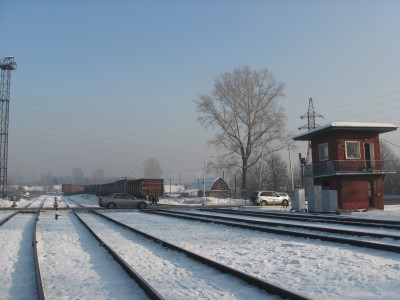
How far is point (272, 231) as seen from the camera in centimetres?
1511

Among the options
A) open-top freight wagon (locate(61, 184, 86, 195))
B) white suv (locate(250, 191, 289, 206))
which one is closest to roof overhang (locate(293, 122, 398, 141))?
white suv (locate(250, 191, 289, 206))

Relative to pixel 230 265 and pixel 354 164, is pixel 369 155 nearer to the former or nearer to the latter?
pixel 354 164

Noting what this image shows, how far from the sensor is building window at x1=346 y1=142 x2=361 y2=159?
99.1ft

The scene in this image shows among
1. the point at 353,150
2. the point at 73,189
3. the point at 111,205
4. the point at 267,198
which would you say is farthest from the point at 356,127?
the point at 73,189

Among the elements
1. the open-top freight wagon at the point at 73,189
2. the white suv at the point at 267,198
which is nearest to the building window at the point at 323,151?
the white suv at the point at 267,198

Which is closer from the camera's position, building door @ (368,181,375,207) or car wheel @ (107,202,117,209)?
building door @ (368,181,375,207)

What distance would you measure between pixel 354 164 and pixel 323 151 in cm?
281

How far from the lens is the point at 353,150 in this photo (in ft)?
99.7

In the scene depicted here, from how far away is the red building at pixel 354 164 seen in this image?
2958 centimetres

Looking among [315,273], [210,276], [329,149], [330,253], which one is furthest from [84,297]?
[329,149]

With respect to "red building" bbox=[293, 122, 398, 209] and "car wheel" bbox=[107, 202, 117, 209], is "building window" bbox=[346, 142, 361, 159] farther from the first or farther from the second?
"car wheel" bbox=[107, 202, 117, 209]

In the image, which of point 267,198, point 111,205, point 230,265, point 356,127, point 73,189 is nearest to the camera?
point 230,265

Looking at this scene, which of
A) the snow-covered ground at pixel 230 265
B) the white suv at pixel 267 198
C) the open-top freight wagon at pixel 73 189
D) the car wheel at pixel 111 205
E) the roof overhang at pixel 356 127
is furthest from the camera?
the open-top freight wagon at pixel 73 189

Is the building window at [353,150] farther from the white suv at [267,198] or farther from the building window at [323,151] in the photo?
the white suv at [267,198]
